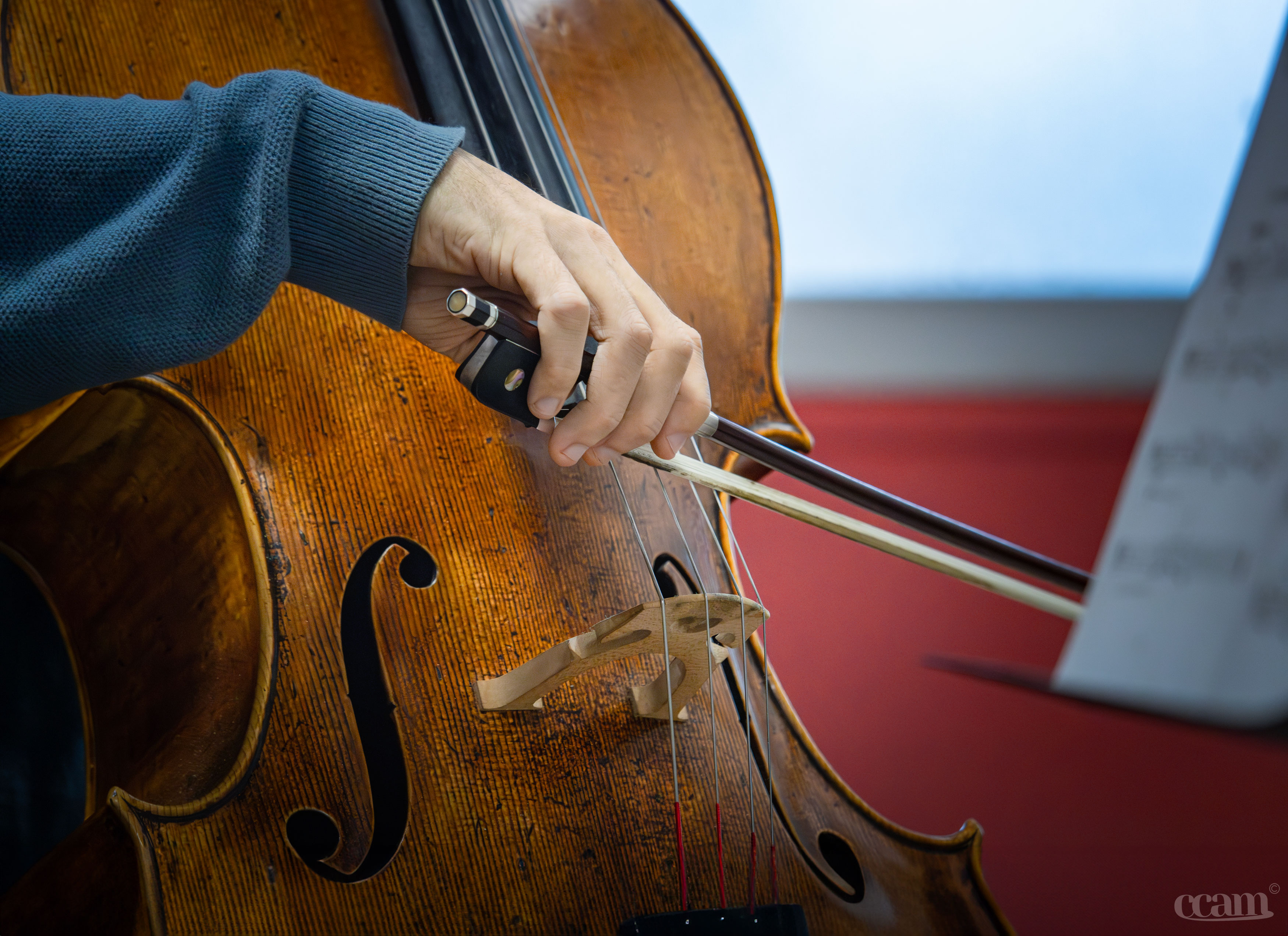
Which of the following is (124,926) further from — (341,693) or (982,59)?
(982,59)

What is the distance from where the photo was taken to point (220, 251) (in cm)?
45

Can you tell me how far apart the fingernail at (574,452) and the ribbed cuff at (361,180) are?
139mm

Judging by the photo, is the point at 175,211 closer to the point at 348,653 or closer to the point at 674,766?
the point at 348,653

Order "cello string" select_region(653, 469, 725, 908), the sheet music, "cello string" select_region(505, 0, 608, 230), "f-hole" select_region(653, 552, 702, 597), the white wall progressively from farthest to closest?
the white wall < "cello string" select_region(505, 0, 608, 230) < "f-hole" select_region(653, 552, 702, 597) < "cello string" select_region(653, 469, 725, 908) < the sheet music

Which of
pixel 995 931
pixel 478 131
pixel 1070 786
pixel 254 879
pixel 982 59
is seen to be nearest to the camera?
pixel 254 879

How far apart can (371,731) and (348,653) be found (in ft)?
0.16

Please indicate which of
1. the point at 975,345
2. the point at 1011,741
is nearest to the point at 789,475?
the point at 1011,741

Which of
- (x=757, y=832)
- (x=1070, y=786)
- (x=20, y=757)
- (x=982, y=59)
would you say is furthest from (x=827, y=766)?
(x=982, y=59)

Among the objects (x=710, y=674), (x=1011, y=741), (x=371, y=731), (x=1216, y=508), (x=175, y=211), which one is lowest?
(x=1011, y=741)

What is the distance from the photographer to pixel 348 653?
52 centimetres

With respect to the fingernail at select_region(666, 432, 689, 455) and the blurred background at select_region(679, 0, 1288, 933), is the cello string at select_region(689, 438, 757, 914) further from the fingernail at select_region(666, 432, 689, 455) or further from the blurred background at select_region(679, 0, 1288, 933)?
the blurred background at select_region(679, 0, 1288, 933)

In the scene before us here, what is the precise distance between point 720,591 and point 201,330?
0.43 metres

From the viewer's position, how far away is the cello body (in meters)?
0.46

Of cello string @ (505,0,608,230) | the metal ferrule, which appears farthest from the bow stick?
cello string @ (505,0,608,230)
